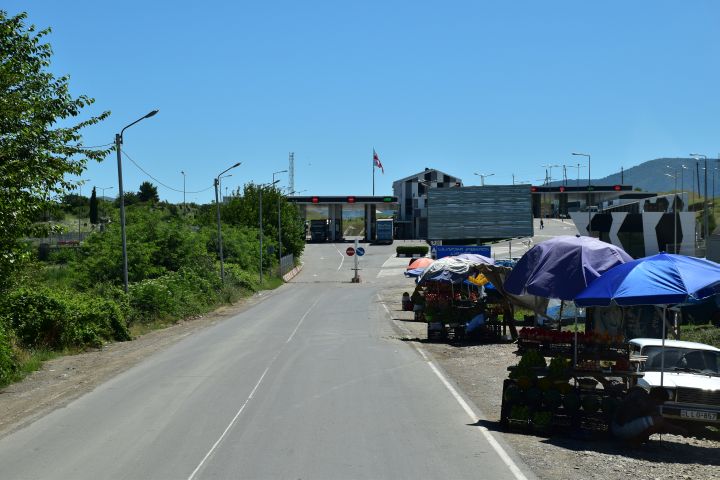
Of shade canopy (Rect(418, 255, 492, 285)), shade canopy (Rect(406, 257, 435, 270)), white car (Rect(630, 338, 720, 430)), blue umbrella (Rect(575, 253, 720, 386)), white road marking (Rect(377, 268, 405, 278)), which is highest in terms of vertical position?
blue umbrella (Rect(575, 253, 720, 386))

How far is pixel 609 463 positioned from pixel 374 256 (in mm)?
82856

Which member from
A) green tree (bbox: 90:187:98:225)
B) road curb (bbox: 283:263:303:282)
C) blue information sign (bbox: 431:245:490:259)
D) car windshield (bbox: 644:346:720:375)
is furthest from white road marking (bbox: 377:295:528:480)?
green tree (bbox: 90:187:98:225)

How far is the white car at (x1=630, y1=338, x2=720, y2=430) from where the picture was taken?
11203 mm

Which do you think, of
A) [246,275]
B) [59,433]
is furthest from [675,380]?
[246,275]

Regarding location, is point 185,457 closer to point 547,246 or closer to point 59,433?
point 59,433

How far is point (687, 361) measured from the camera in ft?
41.8

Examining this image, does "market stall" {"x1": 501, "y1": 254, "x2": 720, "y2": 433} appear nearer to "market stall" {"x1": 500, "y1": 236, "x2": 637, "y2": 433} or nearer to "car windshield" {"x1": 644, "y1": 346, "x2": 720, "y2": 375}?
"market stall" {"x1": 500, "y1": 236, "x2": 637, "y2": 433}

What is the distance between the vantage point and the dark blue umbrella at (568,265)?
1275cm

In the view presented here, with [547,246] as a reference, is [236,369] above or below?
below

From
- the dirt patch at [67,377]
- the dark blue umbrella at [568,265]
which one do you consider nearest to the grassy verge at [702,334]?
the dark blue umbrella at [568,265]

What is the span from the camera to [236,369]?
18969 millimetres

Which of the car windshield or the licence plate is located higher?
the car windshield

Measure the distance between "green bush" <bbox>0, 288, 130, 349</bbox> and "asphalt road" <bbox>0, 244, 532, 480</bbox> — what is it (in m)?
3.04

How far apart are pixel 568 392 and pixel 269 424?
4727mm
